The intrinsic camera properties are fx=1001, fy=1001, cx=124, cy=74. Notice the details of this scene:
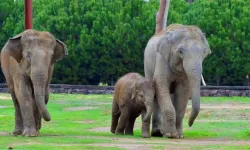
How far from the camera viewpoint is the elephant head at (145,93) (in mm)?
22266

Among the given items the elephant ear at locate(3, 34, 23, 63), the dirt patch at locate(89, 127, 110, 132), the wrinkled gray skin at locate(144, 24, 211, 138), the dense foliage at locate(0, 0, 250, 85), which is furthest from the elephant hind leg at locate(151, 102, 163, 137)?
the dense foliage at locate(0, 0, 250, 85)

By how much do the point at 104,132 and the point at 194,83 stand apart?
14.9 feet

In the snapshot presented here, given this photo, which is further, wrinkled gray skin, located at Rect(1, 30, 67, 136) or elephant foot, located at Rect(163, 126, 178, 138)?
elephant foot, located at Rect(163, 126, 178, 138)

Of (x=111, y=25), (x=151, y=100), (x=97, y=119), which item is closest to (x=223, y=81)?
(x=111, y=25)

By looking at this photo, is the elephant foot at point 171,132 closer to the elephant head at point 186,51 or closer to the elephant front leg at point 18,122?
the elephant head at point 186,51

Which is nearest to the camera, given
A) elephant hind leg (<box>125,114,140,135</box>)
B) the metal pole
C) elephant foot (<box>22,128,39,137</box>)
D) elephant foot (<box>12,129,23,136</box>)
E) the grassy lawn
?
the grassy lawn

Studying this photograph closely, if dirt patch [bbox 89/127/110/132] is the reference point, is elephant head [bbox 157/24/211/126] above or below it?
above

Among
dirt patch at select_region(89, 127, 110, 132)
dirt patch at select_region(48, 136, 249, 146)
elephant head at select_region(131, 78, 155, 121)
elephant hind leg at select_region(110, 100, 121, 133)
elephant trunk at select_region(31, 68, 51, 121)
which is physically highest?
elephant trunk at select_region(31, 68, 51, 121)

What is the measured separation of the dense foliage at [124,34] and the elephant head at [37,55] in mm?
34533

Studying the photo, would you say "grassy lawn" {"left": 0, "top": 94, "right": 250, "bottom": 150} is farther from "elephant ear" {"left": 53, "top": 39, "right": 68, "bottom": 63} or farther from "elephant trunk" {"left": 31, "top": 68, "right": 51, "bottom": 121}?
"elephant ear" {"left": 53, "top": 39, "right": 68, "bottom": 63}

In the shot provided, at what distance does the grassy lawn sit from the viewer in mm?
19547

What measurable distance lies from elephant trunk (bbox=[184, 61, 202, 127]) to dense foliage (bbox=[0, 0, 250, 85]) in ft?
115

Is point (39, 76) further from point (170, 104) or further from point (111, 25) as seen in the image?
point (111, 25)

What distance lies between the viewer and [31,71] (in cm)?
2166
